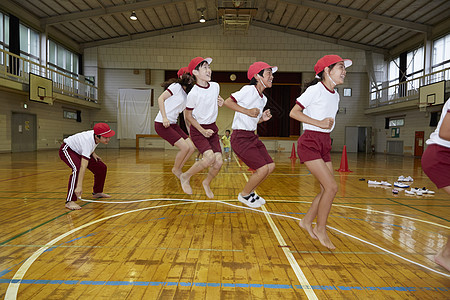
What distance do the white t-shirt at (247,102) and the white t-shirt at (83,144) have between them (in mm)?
1827

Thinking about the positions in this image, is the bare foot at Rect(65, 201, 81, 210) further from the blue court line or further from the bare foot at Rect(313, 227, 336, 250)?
Result: the bare foot at Rect(313, 227, 336, 250)

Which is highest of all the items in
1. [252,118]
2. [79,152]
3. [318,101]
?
[318,101]

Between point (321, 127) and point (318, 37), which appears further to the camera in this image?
point (318, 37)

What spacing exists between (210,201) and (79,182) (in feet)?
5.71

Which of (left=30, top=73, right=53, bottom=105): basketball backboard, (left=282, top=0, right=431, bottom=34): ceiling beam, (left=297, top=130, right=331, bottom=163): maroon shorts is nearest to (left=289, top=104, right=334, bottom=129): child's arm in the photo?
(left=297, top=130, right=331, bottom=163): maroon shorts

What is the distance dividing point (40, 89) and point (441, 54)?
62.9 ft

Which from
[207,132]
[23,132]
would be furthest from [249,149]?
[23,132]

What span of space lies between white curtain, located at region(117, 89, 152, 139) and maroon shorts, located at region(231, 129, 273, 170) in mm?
19959

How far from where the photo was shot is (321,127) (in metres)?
2.76

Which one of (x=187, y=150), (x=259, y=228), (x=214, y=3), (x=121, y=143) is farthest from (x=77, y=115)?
(x=259, y=228)

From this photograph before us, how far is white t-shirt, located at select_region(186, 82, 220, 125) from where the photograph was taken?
4.20 m

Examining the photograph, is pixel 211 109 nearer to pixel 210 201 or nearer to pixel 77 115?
pixel 210 201

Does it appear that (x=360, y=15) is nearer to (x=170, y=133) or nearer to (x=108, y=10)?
(x=108, y=10)

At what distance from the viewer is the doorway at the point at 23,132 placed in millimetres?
16344
